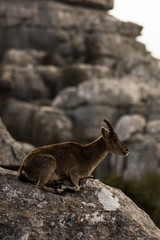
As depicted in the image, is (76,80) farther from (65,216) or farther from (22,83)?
(65,216)

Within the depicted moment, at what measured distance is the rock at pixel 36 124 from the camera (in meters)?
56.5

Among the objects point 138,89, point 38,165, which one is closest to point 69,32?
point 138,89

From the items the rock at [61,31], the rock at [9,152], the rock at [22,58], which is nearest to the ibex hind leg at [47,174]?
the rock at [9,152]

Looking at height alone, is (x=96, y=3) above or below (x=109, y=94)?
above

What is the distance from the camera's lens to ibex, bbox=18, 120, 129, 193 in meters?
8.09

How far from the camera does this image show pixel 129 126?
179 ft

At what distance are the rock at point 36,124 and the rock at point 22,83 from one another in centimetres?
1476

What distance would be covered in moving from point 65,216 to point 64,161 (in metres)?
1.71

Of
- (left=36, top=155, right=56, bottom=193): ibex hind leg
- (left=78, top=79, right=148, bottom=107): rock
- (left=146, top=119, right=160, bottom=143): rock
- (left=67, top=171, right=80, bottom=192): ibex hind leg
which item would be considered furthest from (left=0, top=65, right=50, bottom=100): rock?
(left=36, top=155, right=56, bottom=193): ibex hind leg

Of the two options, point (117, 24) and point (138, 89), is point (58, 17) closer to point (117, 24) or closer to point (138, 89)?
point (117, 24)

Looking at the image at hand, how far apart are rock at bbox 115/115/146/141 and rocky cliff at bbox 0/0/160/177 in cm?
13

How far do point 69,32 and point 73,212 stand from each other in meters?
94.9

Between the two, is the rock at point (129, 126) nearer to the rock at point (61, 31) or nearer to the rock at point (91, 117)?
the rock at point (91, 117)

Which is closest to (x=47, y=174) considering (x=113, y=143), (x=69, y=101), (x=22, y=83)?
(x=113, y=143)
